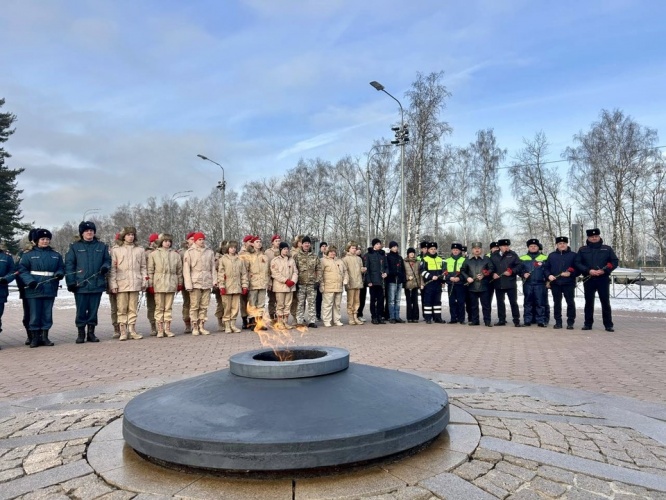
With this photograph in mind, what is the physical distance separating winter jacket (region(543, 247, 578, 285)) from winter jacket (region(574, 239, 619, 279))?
19 centimetres

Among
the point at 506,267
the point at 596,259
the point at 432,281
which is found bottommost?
the point at 432,281

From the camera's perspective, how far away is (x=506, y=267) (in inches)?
444

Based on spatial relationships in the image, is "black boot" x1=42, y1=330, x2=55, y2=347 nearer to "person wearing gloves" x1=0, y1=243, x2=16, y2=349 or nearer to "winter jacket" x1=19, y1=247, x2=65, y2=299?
"winter jacket" x1=19, y1=247, x2=65, y2=299

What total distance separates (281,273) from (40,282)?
4.57 meters

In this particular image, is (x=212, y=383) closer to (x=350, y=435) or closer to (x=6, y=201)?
(x=350, y=435)

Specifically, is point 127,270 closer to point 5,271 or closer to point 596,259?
point 5,271

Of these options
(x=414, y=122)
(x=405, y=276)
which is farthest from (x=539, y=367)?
(x=414, y=122)

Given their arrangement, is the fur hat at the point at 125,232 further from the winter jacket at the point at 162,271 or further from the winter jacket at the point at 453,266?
the winter jacket at the point at 453,266

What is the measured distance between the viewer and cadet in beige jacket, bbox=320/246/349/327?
1141 centimetres

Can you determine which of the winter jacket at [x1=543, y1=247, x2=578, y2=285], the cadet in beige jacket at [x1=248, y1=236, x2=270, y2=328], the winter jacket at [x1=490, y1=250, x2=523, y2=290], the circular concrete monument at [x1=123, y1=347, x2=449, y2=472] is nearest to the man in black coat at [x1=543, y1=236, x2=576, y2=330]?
the winter jacket at [x1=543, y1=247, x2=578, y2=285]

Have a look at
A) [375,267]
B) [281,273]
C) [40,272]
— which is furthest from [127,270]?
[375,267]

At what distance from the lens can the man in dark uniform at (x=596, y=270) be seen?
10.0 metres

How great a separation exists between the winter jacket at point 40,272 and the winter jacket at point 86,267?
8.1 inches

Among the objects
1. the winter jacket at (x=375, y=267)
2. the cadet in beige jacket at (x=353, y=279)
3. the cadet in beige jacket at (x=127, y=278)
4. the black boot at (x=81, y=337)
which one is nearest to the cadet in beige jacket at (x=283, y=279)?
the cadet in beige jacket at (x=353, y=279)
